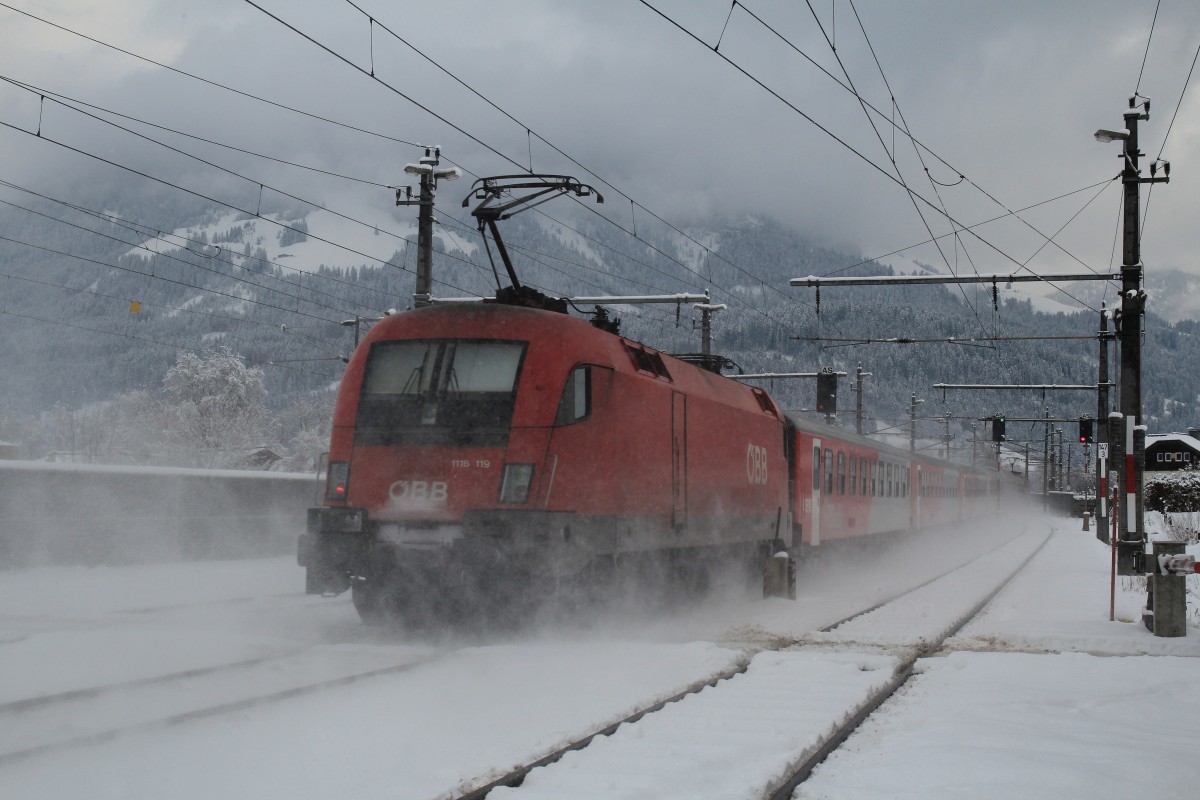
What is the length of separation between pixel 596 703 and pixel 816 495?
1286 centimetres

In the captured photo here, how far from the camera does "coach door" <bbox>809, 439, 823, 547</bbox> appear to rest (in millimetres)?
19594

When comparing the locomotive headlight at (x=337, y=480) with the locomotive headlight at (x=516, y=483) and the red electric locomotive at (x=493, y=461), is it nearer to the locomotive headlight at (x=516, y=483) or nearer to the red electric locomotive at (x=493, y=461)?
the red electric locomotive at (x=493, y=461)

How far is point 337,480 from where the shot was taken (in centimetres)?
1085

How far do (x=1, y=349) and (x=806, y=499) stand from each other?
367 ft

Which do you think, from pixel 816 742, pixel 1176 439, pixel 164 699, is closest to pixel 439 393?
pixel 164 699

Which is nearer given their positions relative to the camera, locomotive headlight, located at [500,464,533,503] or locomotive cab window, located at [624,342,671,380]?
locomotive headlight, located at [500,464,533,503]

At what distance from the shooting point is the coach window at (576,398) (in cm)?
1042

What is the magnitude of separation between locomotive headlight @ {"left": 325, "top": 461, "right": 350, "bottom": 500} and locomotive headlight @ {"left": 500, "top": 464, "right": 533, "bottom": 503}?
65.7 inches

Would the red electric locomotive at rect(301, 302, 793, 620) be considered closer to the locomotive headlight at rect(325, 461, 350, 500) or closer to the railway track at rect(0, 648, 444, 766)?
the locomotive headlight at rect(325, 461, 350, 500)

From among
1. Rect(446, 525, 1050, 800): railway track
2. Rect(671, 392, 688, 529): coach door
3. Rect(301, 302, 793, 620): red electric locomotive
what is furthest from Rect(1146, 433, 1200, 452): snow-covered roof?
Rect(301, 302, 793, 620): red electric locomotive

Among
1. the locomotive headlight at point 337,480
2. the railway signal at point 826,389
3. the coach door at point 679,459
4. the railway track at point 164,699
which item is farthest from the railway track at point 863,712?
the railway signal at point 826,389

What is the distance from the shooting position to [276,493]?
2075 cm

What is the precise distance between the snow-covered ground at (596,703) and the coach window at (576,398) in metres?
2.05

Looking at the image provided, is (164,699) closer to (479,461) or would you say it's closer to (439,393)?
(479,461)
